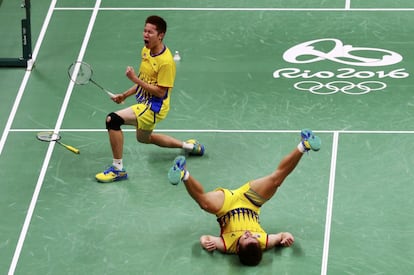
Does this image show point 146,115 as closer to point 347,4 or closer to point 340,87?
point 340,87

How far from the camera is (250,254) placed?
16.3 metres

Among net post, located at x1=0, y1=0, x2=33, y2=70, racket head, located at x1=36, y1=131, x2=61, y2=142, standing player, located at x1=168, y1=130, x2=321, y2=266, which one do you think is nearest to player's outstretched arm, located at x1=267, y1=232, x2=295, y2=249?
standing player, located at x1=168, y1=130, x2=321, y2=266

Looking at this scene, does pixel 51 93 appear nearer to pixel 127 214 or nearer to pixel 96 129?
pixel 96 129

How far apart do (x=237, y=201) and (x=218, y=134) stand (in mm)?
2772

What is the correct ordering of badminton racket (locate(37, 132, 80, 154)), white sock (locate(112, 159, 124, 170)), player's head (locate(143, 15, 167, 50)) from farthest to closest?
badminton racket (locate(37, 132, 80, 154)), white sock (locate(112, 159, 124, 170)), player's head (locate(143, 15, 167, 50))

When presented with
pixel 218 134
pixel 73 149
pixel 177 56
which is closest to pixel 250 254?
pixel 218 134

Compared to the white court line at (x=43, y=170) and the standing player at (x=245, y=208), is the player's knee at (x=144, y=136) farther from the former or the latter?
the standing player at (x=245, y=208)

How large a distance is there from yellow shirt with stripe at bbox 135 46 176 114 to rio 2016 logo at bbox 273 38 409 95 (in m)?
3.18

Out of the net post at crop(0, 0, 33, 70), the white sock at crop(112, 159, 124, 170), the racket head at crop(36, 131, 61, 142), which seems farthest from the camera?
the net post at crop(0, 0, 33, 70)

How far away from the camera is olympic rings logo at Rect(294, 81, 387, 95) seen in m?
20.4

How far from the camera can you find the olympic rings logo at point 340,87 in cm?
2038

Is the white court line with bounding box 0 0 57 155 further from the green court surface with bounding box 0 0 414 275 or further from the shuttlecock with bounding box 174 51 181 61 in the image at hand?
the shuttlecock with bounding box 174 51 181 61

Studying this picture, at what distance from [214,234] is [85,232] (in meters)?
1.70

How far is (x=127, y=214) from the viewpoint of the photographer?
698 inches
